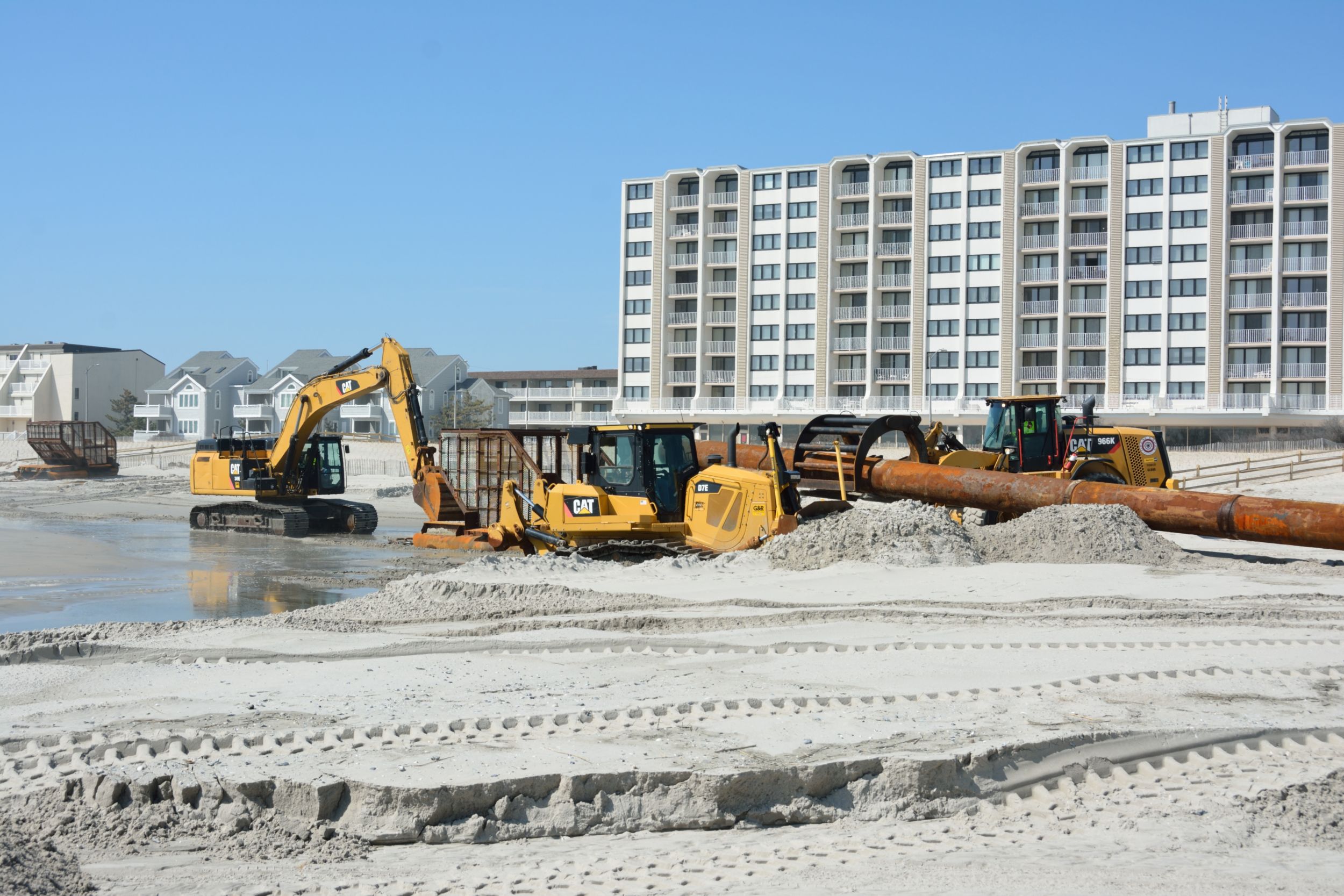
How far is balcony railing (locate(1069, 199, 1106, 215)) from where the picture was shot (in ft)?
227

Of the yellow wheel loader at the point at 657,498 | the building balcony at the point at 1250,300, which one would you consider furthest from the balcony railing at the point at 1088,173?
the yellow wheel loader at the point at 657,498

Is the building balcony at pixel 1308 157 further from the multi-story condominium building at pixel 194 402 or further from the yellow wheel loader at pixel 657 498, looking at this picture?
the multi-story condominium building at pixel 194 402

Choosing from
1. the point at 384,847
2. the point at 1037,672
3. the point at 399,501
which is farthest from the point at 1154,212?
the point at 384,847

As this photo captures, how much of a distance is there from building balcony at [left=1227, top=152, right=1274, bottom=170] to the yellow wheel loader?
195 feet

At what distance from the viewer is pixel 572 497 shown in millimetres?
18234

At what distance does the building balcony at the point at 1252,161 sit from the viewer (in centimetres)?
6644

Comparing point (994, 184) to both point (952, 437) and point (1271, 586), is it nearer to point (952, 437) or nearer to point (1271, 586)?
point (952, 437)

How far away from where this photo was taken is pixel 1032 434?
2322 cm

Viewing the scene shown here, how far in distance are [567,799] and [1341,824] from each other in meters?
3.95

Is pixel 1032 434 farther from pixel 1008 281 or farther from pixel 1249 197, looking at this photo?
pixel 1249 197

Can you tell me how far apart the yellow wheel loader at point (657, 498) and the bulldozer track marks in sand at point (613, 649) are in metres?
6.22

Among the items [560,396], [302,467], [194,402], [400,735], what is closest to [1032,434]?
[302,467]

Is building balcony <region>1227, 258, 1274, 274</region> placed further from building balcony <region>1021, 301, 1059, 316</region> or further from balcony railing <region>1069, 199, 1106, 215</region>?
building balcony <region>1021, 301, 1059, 316</region>

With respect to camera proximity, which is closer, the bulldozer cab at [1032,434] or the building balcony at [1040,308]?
the bulldozer cab at [1032,434]
